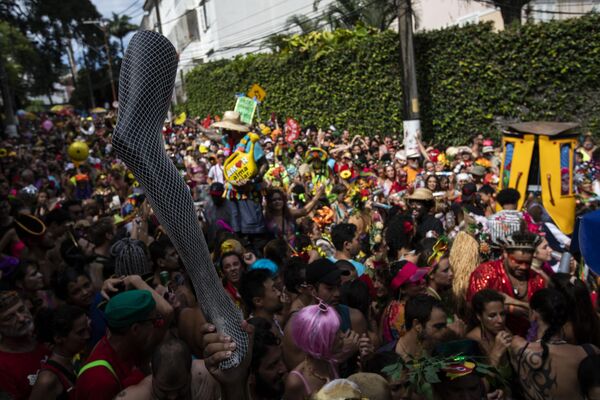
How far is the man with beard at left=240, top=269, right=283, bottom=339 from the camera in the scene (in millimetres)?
4473

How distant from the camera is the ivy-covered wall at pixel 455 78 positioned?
572 inches

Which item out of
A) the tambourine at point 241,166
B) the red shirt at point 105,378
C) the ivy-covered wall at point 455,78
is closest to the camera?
the red shirt at point 105,378

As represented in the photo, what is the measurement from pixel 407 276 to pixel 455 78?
13199mm

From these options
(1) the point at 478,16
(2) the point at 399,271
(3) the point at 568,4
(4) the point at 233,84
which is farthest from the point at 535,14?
Answer: (2) the point at 399,271

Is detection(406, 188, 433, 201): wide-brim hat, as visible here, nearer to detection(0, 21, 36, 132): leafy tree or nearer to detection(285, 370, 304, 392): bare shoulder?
detection(285, 370, 304, 392): bare shoulder

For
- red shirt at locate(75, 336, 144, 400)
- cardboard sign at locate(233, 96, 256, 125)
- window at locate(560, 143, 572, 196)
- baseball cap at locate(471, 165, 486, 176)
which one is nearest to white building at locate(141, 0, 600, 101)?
baseball cap at locate(471, 165, 486, 176)

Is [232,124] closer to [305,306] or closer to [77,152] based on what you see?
[305,306]

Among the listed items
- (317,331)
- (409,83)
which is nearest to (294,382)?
(317,331)

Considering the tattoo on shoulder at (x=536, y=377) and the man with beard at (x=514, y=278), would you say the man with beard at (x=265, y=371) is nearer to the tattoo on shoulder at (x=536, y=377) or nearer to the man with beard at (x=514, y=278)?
the tattoo on shoulder at (x=536, y=377)

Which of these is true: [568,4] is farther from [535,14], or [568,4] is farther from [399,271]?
[399,271]

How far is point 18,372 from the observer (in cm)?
363

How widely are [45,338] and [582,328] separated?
3.47m

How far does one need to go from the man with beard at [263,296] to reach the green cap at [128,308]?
1.30 m

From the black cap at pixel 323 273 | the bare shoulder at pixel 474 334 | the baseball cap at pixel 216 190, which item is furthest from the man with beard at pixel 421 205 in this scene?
the bare shoulder at pixel 474 334
